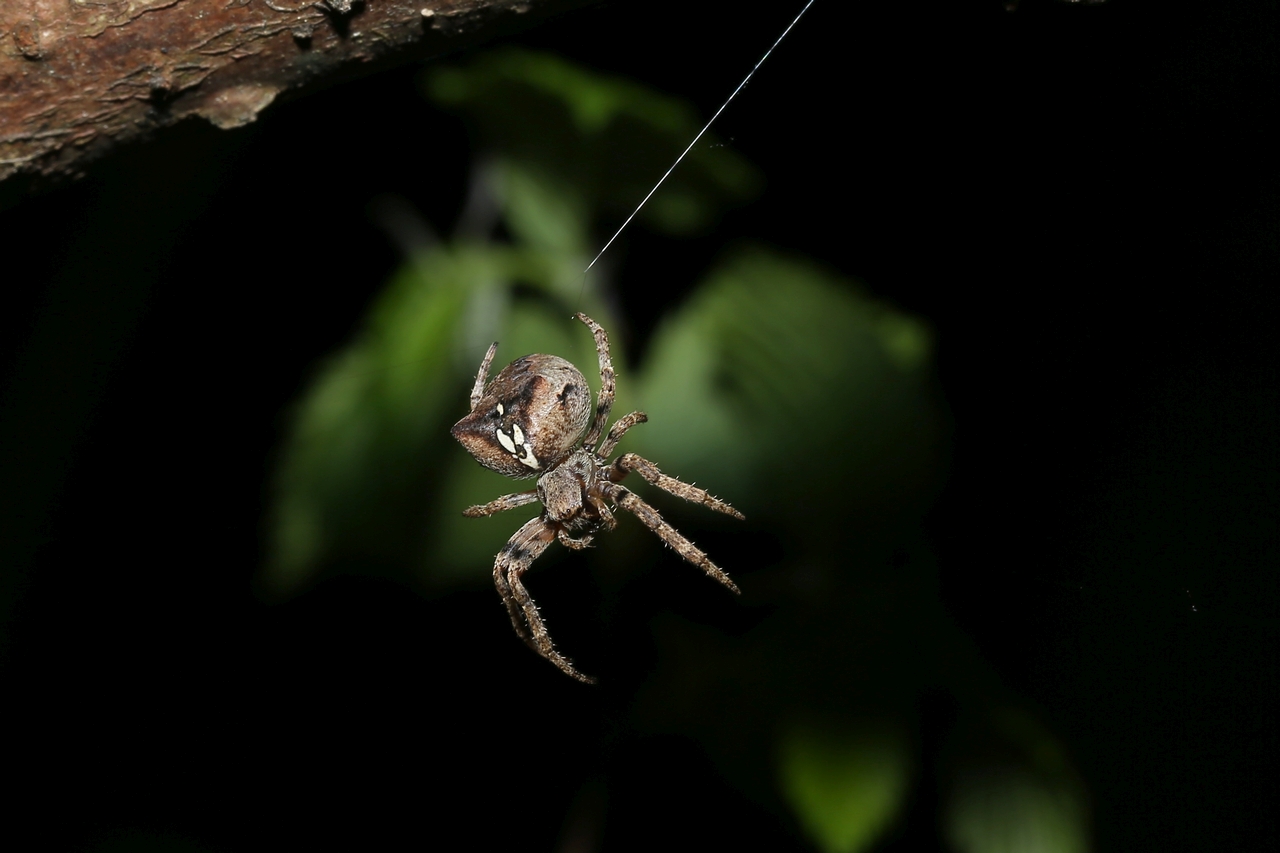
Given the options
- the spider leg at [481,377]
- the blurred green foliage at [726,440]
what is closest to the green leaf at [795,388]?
the blurred green foliage at [726,440]

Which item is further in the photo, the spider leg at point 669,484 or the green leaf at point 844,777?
the spider leg at point 669,484

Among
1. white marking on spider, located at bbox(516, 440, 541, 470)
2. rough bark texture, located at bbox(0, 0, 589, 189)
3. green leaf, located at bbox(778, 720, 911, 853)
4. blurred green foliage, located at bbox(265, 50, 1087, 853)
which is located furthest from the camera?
white marking on spider, located at bbox(516, 440, 541, 470)

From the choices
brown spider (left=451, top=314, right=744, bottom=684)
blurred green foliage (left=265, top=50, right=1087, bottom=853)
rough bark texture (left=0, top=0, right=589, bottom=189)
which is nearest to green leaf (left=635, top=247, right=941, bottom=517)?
blurred green foliage (left=265, top=50, right=1087, bottom=853)

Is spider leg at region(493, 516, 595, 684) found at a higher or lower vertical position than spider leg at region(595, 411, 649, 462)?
lower

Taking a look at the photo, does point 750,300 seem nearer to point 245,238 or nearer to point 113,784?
point 245,238

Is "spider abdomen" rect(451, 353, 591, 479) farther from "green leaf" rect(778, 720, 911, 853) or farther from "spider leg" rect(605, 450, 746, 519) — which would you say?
"green leaf" rect(778, 720, 911, 853)

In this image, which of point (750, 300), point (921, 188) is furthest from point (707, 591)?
point (921, 188)

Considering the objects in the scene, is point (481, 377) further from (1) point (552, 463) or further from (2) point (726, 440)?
(2) point (726, 440)

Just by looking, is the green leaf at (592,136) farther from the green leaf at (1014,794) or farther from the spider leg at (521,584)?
the green leaf at (1014,794)
